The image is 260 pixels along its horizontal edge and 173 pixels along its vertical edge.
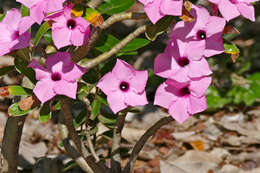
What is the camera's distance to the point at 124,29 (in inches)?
136

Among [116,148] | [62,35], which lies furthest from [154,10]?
[116,148]

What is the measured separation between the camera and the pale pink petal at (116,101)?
1.29m

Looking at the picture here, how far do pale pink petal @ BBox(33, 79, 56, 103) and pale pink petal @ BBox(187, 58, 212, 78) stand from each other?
364 millimetres

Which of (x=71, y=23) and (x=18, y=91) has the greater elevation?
(x=71, y=23)

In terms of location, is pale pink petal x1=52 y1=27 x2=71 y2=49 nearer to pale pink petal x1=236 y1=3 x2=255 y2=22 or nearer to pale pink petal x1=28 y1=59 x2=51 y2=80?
pale pink petal x1=28 y1=59 x2=51 y2=80

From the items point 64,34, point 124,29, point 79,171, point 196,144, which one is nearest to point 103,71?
point 64,34

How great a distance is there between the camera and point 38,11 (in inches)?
47.5

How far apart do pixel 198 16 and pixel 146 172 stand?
1.21 meters

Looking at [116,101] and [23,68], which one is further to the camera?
[23,68]

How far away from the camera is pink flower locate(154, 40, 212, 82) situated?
123 cm

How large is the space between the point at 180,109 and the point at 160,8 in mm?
274

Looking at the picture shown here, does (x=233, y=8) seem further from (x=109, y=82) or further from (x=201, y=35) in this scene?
(x=109, y=82)

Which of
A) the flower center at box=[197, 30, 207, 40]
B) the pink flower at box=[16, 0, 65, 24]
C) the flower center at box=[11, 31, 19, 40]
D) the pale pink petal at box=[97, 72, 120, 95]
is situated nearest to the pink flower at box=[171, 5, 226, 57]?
the flower center at box=[197, 30, 207, 40]

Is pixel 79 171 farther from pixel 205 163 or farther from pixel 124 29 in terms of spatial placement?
pixel 124 29
